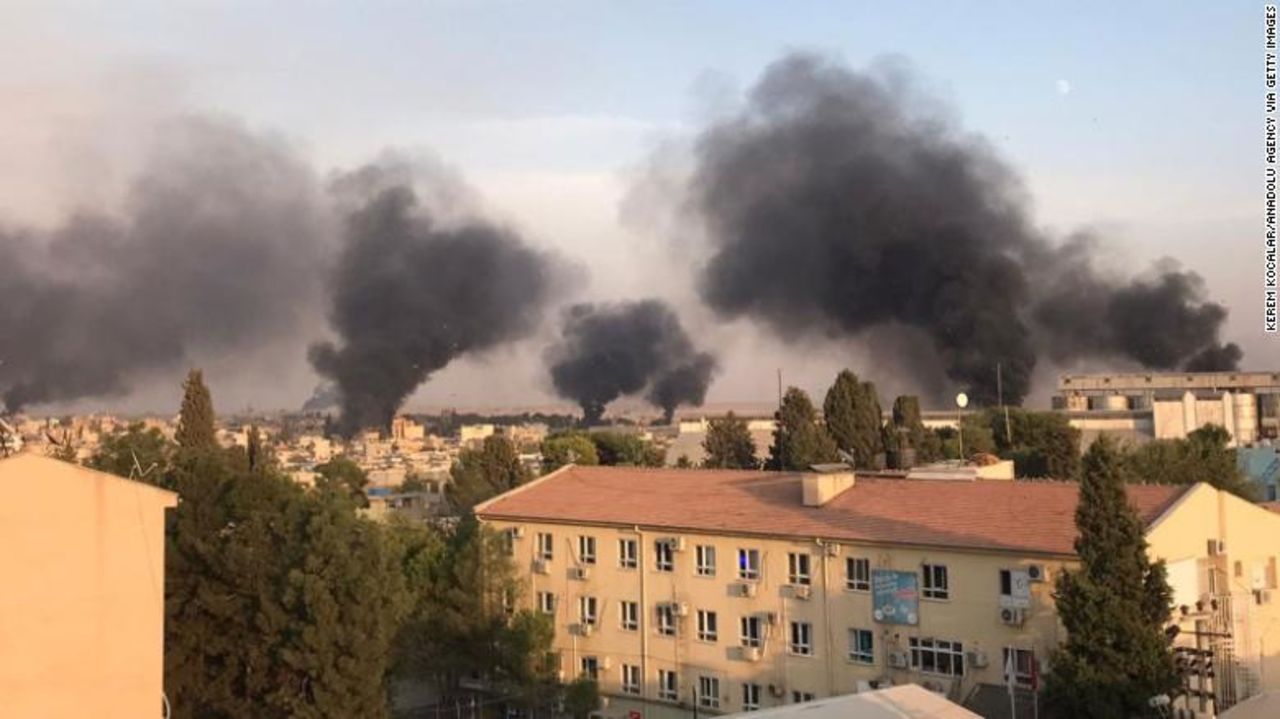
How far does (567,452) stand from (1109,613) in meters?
40.5

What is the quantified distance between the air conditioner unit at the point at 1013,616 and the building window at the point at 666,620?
6.88m

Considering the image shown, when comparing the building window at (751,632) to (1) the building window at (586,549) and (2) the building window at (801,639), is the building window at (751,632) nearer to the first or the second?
(2) the building window at (801,639)

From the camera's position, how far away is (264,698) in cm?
1878

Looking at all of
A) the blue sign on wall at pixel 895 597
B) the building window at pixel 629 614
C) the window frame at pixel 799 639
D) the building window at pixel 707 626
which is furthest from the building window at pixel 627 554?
the blue sign on wall at pixel 895 597

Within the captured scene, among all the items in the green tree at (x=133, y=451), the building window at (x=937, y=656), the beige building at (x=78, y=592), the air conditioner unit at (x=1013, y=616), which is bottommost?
the building window at (x=937, y=656)

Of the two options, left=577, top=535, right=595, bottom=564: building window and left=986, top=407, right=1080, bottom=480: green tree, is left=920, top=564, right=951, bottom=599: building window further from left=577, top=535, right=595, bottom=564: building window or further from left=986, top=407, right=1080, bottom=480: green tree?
left=986, top=407, right=1080, bottom=480: green tree

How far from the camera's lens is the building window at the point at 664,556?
24.1 meters

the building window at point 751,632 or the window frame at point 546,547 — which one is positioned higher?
the window frame at point 546,547

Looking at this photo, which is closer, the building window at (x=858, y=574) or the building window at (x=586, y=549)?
the building window at (x=858, y=574)

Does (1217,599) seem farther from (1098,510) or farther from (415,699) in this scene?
(415,699)

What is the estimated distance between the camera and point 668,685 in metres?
23.9

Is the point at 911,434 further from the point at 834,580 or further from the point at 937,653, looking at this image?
the point at 937,653

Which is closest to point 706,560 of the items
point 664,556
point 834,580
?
point 664,556

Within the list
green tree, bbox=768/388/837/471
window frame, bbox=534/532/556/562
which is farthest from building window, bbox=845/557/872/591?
green tree, bbox=768/388/837/471
